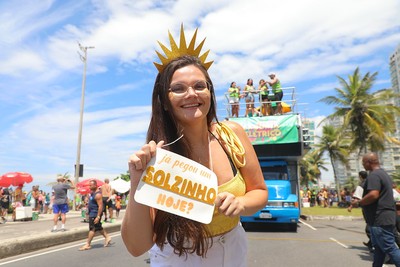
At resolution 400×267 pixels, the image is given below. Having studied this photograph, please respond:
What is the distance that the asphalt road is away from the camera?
18.9 ft

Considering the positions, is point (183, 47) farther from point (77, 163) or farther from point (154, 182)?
point (77, 163)

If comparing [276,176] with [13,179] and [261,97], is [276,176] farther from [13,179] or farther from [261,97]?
[13,179]

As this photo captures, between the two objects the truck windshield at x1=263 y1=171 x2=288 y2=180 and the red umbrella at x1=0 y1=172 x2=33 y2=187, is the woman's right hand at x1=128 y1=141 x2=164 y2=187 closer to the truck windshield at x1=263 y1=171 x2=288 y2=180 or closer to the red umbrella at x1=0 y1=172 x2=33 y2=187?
the truck windshield at x1=263 y1=171 x2=288 y2=180

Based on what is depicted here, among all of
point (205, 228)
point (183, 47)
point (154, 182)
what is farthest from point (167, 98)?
point (205, 228)

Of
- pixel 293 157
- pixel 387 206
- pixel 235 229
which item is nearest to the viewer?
pixel 235 229

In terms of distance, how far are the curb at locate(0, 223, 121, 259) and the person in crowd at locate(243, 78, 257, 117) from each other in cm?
667

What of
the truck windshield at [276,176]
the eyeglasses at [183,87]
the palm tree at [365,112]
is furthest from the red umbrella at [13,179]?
the palm tree at [365,112]

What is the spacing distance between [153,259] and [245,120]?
9.02 m

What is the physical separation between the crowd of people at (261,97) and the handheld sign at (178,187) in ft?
32.4

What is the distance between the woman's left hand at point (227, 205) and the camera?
1.29 metres

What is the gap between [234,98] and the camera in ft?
39.5

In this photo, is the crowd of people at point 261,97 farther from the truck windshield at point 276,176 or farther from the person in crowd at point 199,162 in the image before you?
the person in crowd at point 199,162

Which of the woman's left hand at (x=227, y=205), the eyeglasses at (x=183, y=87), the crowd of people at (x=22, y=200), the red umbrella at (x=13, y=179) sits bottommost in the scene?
the crowd of people at (x=22, y=200)

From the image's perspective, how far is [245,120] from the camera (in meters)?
10.3
